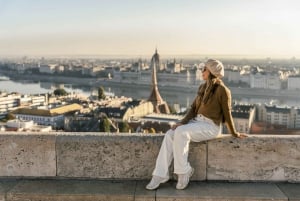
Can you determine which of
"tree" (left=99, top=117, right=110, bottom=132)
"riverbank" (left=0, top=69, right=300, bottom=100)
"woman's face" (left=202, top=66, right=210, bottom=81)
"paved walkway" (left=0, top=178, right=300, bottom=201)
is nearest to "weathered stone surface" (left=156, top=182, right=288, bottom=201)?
"paved walkway" (left=0, top=178, right=300, bottom=201)

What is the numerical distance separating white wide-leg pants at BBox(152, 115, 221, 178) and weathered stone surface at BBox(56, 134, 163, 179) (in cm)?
14

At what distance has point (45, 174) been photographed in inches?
93.3

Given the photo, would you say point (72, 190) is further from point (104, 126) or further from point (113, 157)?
point (104, 126)

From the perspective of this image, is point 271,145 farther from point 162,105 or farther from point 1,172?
point 162,105

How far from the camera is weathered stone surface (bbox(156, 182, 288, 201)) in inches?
82.0

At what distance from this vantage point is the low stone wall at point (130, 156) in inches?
90.9

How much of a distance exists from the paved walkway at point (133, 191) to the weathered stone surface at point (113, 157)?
56 mm

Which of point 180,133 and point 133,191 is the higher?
point 180,133

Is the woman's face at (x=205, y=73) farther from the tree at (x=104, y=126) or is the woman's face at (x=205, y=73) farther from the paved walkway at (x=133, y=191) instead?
the tree at (x=104, y=126)

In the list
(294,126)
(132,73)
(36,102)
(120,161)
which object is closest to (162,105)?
(294,126)

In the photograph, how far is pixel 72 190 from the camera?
219 cm

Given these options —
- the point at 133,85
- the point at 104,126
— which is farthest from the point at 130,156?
the point at 133,85

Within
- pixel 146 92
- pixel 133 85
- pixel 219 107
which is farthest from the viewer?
pixel 133 85

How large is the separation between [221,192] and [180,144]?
31cm
